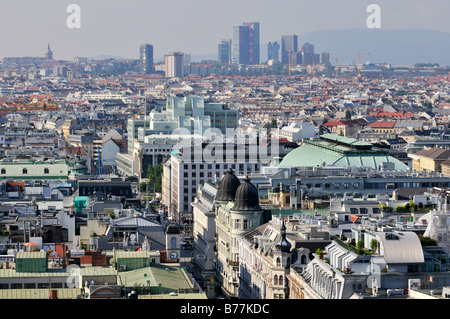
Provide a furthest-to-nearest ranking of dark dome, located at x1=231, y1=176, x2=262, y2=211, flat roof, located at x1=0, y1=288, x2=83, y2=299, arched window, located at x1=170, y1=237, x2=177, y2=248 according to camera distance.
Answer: dark dome, located at x1=231, y1=176, x2=262, y2=211, arched window, located at x1=170, y1=237, x2=177, y2=248, flat roof, located at x1=0, y1=288, x2=83, y2=299

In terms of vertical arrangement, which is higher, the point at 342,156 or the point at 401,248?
the point at 401,248

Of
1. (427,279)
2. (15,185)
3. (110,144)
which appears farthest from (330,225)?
(110,144)

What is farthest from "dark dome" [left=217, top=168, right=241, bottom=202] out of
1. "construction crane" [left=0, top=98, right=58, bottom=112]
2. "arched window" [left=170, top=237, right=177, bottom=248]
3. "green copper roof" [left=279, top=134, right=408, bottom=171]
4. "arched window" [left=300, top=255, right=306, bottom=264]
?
"construction crane" [left=0, top=98, right=58, bottom=112]

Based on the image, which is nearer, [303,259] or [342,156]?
[303,259]

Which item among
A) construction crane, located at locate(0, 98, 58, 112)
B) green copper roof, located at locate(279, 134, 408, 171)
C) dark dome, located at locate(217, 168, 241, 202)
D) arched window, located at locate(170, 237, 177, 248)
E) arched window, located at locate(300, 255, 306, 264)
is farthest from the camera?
construction crane, located at locate(0, 98, 58, 112)

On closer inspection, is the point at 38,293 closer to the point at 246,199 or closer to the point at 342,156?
the point at 246,199

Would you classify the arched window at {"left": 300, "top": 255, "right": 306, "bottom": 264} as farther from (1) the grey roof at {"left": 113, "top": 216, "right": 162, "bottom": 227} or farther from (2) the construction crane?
(2) the construction crane

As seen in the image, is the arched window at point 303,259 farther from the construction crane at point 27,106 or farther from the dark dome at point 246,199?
the construction crane at point 27,106

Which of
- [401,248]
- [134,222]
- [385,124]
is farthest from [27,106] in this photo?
[401,248]

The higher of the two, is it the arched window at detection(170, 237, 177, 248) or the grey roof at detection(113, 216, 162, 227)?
the grey roof at detection(113, 216, 162, 227)
